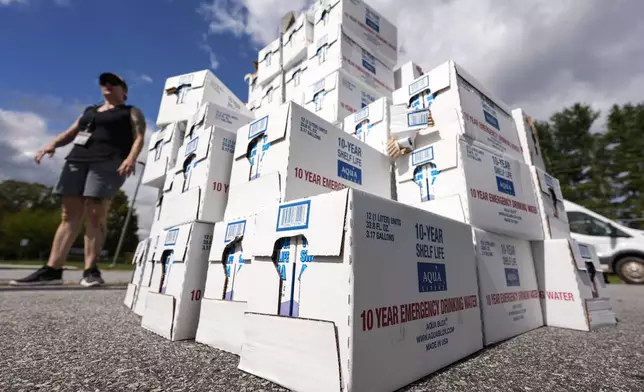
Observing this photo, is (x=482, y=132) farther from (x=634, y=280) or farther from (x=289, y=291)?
(x=634, y=280)

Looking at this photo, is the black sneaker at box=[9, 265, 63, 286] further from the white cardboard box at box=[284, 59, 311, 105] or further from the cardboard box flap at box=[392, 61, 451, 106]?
the cardboard box flap at box=[392, 61, 451, 106]

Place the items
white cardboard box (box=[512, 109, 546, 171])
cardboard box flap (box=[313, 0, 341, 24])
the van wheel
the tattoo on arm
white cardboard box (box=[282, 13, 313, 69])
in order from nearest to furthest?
1. white cardboard box (box=[512, 109, 546, 171])
2. the tattoo on arm
3. cardboard box flap (box=[313, 0, 341, 24])
4. white cardboard box (box=[282, 13, 313, 69])
5. the van wheel

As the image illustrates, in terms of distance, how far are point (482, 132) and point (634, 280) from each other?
240 inches

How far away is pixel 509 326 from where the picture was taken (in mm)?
1363

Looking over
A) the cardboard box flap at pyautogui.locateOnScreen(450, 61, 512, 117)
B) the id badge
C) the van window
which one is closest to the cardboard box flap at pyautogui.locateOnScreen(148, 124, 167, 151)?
the id badge

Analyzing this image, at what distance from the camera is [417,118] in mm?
1719

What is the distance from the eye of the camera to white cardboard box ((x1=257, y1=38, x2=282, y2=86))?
329 centimetres

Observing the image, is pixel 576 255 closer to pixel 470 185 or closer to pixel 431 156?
pixel 470 185

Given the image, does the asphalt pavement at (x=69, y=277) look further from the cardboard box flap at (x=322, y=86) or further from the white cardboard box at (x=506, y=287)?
the white cardboard box at (x=506, y=287)

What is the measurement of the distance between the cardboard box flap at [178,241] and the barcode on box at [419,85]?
5.29 feet

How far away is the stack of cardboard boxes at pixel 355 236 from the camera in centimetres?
77

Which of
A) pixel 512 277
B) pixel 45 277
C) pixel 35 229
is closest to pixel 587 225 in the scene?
pixel 512 277

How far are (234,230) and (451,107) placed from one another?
1.40 m

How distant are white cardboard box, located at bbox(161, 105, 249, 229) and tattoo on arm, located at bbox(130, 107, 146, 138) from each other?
1173 millimetres
